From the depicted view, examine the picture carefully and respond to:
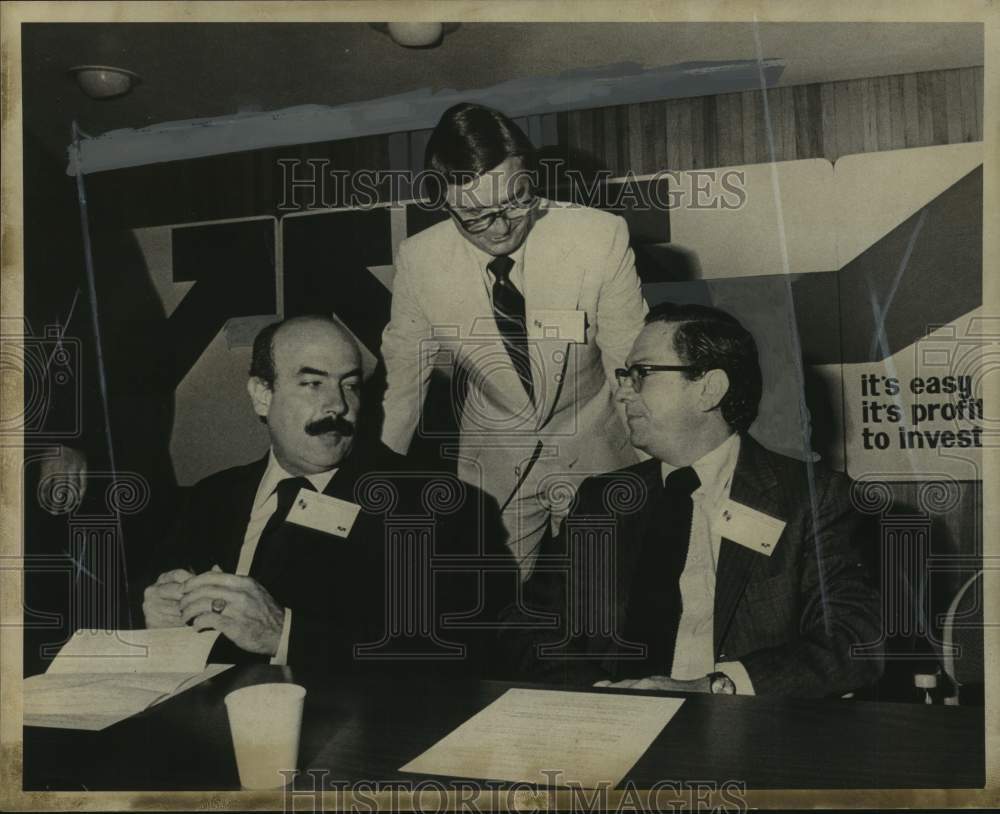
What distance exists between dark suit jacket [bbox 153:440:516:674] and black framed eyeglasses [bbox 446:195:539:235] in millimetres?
517

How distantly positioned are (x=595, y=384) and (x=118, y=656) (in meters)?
1.17

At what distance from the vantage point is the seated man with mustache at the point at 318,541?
220cm

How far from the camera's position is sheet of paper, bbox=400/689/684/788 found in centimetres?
181

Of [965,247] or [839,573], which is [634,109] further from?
[839,573]

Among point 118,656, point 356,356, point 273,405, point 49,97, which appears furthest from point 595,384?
point 49,97

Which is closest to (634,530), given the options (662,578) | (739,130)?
(662,578)

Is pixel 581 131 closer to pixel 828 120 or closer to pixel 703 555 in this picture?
pixel 828 120

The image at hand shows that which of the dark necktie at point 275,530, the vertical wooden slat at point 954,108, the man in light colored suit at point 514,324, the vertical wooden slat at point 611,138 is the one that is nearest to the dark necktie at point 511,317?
the man in light colored suit at point 514,324

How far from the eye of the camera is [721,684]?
207 centimetres

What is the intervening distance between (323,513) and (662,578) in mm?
739

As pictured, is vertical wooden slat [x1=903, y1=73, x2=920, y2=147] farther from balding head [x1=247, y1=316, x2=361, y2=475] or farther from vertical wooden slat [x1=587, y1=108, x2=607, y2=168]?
balding head [x1=247, y1=316, x2=361, y2=475]

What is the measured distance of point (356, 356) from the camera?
7.35 feet

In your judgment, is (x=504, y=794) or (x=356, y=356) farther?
(x=356, y=356)

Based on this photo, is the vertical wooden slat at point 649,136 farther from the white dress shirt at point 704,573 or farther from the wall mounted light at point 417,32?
the white dress shirt at point 704,573
